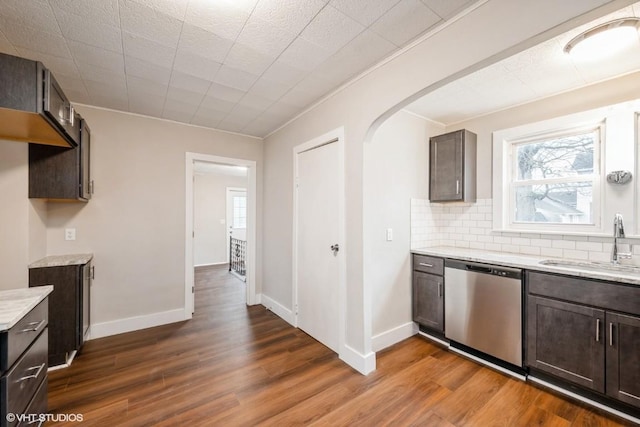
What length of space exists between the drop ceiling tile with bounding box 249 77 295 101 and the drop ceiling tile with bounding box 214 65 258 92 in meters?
0.06

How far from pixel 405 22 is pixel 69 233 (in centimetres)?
359

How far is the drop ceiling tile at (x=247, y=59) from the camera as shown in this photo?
1.91 metres

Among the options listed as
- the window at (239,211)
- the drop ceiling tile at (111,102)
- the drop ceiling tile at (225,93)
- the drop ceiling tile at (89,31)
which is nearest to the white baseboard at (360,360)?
the drop ceiling tile at (225,93)

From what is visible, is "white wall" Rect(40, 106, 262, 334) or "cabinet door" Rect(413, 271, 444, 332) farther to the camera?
"white wall" Rect(40, 106, 262, 334)

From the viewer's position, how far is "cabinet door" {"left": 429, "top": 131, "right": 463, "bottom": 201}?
2947 mm

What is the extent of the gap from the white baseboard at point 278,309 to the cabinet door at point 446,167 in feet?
7.21

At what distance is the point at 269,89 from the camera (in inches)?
98.8

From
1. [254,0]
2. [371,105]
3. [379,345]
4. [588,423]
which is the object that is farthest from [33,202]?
[588,423]

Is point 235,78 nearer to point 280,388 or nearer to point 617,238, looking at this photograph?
point 280,388

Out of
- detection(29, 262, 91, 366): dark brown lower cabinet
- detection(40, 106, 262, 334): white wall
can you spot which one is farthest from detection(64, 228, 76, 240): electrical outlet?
detection(29, 262, 91, 366): dark brown lower cabinet

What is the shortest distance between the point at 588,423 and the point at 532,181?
2043 mm

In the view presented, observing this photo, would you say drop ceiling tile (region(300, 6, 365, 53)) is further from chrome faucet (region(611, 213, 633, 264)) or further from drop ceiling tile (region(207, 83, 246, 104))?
chrome faucet (region(611, 213, 633, 264))

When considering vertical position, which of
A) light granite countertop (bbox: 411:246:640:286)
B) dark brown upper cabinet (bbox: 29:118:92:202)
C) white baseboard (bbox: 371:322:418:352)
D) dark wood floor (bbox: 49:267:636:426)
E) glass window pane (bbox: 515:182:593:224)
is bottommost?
dark wood floor (bbox: 49:267:636:426)

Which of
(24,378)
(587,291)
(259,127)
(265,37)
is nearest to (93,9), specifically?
(265,37)
